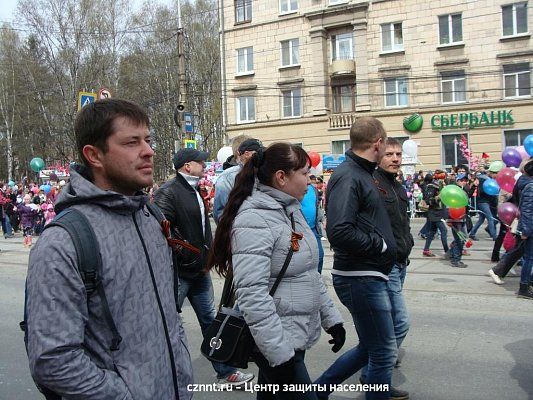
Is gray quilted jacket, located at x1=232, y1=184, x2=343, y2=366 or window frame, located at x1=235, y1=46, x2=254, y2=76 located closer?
gray quilted jacket, located at x1=232, y1=184, x2=343, y2=366

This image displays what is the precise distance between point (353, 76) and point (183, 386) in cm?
3050

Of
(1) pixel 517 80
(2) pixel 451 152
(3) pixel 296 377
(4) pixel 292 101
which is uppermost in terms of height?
(4) pixel 292 101

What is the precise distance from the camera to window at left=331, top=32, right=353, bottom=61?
1224 inches

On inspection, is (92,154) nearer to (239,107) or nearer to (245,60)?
(239,107)

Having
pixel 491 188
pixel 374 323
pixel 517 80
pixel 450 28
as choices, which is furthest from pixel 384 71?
pixel 374 323

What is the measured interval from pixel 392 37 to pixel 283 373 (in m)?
29.4

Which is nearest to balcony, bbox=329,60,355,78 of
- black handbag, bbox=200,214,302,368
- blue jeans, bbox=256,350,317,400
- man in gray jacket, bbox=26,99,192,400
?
black handbag, bbox=200,214,302,368

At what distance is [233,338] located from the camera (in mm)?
2752

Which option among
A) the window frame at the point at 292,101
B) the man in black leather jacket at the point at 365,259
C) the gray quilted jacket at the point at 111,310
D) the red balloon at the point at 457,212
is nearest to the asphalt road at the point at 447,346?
the man in black leather jacket at the point at 365,259

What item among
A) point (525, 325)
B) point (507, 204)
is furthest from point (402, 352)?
point (507, 204)

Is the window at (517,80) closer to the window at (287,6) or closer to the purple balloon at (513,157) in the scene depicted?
the window at (287,6)

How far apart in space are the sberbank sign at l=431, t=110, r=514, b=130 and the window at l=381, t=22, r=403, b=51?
14.6 ft

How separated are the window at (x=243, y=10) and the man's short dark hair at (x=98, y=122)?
1353 inches

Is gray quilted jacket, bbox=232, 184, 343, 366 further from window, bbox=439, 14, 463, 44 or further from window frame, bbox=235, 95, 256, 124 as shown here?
window frame, bbox=235, 95, 256, 124
